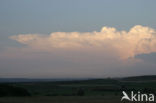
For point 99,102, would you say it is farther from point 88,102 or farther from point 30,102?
point 30,102

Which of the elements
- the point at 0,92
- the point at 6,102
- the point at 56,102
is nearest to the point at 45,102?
the point at 56,102

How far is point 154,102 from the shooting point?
132ft

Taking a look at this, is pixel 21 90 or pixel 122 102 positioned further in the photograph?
pixel 21 90

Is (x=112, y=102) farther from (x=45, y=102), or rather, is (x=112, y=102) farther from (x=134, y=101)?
(x=45, y=102)

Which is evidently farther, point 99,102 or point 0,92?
point 0,92

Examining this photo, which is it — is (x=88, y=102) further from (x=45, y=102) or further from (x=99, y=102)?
(x=45, y=102)

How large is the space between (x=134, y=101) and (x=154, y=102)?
88.1 inches

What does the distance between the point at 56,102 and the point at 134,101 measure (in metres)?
8.78

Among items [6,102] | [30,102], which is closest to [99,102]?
[30,102]

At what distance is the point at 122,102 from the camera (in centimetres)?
3988

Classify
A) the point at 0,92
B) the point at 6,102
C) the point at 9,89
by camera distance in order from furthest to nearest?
the point at 9,89, the point at 0,92, the point at 6,102

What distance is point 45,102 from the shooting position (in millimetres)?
40219

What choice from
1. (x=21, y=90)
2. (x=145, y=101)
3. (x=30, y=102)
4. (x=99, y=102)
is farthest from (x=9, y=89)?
(x=145, y=101)

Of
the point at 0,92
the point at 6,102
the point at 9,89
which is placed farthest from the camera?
the point at 9,89
